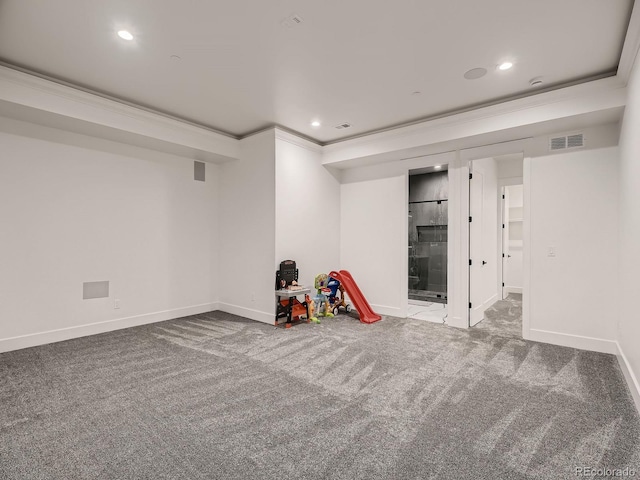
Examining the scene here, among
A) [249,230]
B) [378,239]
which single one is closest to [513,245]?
[378,239]

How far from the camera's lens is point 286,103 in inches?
→ 164

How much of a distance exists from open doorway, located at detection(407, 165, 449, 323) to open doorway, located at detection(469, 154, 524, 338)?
1014 mm

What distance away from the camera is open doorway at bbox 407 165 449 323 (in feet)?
23.6

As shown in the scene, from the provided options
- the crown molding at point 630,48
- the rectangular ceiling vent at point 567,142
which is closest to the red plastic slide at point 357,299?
the rectangular ceiling vent at point 567,142

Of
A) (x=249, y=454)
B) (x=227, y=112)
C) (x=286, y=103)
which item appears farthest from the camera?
(x=227, y=112)

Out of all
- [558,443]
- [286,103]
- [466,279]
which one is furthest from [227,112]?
[558,443]

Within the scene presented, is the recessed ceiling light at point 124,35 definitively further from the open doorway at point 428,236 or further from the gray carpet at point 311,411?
the open doorway at point 428,236

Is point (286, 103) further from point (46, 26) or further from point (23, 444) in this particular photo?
point (23, 444)

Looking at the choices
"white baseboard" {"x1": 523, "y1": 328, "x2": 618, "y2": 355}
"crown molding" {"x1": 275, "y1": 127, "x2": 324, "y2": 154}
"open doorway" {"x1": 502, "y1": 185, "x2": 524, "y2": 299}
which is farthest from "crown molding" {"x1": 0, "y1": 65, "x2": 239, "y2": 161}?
"open doorway" {"x1": 502, "y1": 185, "x2": 524, "y2": 299}

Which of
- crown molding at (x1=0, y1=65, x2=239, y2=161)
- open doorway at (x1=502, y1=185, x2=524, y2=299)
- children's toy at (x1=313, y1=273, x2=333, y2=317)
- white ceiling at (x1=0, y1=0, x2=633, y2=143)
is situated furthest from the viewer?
open doorway at (x1=502, y1=185, x2=524, y2=299)

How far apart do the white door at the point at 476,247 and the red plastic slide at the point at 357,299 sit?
1.53m

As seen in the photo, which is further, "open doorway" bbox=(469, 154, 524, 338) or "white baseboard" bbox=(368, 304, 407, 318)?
"white baseboard" bbox=(368, 304, 407, 318)

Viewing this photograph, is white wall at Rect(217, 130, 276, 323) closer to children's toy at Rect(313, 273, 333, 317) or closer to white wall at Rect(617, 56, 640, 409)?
children's toy at Rect(313, 273, 333, 317)

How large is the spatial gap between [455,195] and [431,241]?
270 cm
